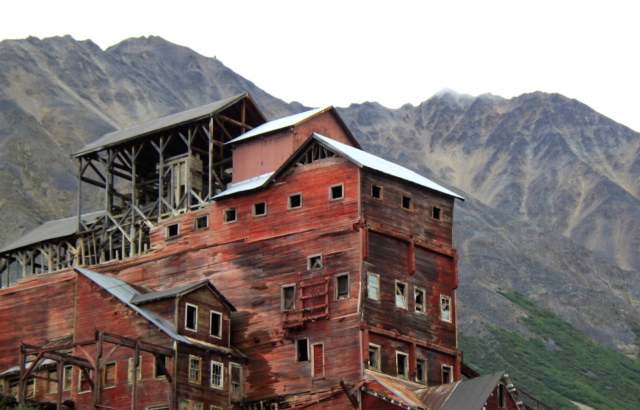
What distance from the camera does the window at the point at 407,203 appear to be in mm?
67881

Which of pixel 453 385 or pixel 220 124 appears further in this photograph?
pixel 220 124

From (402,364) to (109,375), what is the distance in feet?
60.3

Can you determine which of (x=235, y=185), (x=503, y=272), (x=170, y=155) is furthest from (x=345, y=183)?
(x=503, y=272)

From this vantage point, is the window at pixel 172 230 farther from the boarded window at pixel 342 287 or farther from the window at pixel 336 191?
the boarded window at pixel 342 287

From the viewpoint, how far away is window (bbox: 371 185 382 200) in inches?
2609

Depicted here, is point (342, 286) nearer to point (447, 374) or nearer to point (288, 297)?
point (288, 297)

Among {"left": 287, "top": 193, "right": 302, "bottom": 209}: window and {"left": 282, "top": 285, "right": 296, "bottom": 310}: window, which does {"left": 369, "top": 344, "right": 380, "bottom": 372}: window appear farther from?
{"left": 287, "top": 193, "right": 302, "bottom": 209}: window

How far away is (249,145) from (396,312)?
711 inches

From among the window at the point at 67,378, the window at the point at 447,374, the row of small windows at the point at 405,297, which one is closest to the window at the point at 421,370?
the window at the point at 447,374

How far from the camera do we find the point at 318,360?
208ft

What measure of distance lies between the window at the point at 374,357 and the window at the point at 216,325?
10243mm

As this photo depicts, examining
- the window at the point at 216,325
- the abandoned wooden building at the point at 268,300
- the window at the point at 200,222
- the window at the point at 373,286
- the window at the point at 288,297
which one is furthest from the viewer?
the window at the point at 200,222

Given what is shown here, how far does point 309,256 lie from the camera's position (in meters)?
66.0

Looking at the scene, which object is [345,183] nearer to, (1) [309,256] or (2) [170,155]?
(1) [309,256]
